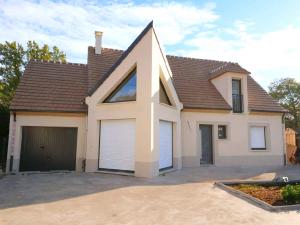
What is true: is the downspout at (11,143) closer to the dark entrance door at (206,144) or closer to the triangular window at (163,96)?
the triangular window at (163,96)

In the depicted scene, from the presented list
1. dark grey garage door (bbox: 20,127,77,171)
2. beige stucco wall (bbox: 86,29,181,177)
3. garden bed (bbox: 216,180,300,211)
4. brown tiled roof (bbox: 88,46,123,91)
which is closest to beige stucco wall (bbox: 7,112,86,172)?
dark grey garage door (bbox: 20,127,77,171)

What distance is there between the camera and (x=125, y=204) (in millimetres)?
7562

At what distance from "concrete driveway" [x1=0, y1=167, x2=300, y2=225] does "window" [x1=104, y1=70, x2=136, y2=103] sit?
163 inches

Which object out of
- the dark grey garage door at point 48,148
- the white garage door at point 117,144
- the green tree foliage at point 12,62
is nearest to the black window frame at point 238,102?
the white garage door at point 117,144

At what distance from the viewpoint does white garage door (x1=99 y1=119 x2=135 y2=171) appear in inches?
512

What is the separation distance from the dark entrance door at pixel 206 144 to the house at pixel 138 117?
61 mm

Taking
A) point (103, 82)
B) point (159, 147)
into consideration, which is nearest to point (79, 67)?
point (103, 82)

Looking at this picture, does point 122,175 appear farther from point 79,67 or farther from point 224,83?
point 224,83

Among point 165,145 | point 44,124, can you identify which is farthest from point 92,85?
point 165,145

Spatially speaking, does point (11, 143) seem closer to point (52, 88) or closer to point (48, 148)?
point (48, 148)

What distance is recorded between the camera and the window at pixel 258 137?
18031 millimetres

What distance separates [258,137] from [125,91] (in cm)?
996

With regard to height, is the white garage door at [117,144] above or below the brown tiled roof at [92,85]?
below

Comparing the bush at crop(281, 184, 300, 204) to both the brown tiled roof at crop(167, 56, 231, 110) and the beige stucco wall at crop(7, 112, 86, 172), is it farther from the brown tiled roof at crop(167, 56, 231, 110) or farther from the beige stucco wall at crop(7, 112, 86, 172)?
the beige stucco wall at crop(7, 112, 86, 172)
